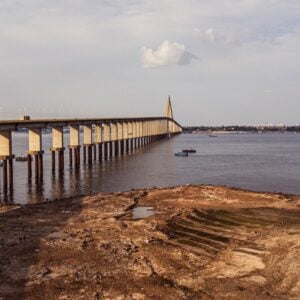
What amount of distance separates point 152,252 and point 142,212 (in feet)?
32.1

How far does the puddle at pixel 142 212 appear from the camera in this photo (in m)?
27.5

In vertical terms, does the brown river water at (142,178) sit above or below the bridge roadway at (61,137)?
below

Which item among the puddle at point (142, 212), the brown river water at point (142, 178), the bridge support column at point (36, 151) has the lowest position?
the brown river water at point (142, 178)

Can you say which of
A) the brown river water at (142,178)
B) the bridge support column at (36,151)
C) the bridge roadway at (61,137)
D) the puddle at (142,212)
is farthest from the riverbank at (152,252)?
the bridge support column at (36,151)

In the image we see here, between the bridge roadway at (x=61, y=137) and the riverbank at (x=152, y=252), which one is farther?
the bridge roadway at (x=61, y=137)

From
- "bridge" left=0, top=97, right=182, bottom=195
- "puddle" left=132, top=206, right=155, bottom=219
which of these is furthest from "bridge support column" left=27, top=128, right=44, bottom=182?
"puddle" left=132, top=206, right=155, bottom=219

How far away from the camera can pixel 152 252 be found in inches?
754

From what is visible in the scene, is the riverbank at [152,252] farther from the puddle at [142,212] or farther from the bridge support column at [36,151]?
the bridge support column at [36,151]

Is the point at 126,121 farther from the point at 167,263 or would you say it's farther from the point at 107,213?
the point at 167,263

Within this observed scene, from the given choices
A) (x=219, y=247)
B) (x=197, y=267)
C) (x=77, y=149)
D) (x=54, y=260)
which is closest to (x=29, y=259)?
(x=54, y=260)

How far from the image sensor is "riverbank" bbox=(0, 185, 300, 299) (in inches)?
596

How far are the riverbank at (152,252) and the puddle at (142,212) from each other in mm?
201

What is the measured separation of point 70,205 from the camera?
32156 mm

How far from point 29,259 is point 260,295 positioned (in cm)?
889
